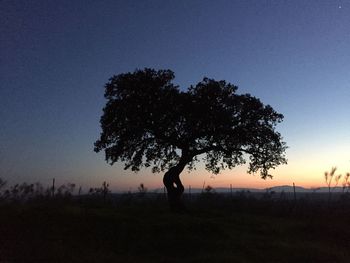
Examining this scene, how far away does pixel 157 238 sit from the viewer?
1994 cm

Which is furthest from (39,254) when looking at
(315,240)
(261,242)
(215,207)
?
(215,207)

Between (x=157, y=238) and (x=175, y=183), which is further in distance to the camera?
(x=175, y=183)

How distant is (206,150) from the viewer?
31.1 metres

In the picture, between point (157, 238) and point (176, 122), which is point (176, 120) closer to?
point (176, 122)

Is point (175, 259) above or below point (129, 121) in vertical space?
below

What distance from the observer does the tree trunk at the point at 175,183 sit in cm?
3026

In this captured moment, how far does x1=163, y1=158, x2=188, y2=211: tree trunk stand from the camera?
1191 inches

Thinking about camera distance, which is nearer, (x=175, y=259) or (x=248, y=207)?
(x=175, y=259)

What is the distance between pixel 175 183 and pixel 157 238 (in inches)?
432

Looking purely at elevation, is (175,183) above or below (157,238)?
above

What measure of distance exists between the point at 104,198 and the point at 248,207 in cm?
1136

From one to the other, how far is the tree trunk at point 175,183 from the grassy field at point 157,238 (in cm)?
282

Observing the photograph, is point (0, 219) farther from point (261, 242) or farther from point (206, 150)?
point (206, 150)

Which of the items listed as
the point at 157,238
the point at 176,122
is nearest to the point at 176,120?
the point at 176,122
